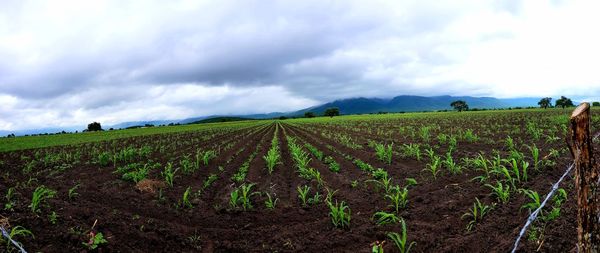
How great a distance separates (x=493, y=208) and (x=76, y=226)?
6.62 m


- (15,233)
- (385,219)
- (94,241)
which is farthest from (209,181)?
(385,219)

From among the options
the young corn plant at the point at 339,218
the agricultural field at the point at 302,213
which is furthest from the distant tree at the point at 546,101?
the young corn plant at the point at 339,218

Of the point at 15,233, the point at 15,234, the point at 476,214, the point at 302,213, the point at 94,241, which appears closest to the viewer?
the point at 15,233

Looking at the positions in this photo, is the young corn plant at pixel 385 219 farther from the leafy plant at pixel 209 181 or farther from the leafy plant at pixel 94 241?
the leafy plant at pixel 209 181

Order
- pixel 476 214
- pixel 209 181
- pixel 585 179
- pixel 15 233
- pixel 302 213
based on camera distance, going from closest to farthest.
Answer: pixel 585 179 → pixel 15 233 → pixel 476 214 → pixel 302 213 → pixel 209 181

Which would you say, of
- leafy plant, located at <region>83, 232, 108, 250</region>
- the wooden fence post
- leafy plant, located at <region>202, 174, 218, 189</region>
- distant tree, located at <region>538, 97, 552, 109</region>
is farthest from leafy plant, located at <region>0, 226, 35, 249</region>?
distant tree, located at <region>538, 97, 552, 109</region>

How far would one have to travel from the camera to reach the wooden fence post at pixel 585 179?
2561 millimetres

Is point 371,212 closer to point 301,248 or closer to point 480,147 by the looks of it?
point 301,248

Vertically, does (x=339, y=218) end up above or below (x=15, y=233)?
below

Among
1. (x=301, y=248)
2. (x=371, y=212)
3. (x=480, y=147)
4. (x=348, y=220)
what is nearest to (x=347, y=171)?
(x=371, y=212)

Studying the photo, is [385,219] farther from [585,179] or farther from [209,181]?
[209,181]

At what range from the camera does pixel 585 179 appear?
2660mm

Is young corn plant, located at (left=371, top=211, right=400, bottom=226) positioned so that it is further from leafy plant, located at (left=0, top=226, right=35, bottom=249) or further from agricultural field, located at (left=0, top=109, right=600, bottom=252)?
leafy plant, located at (left=0, top=226, right=35, bottom=249)

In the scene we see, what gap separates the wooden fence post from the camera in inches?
101
